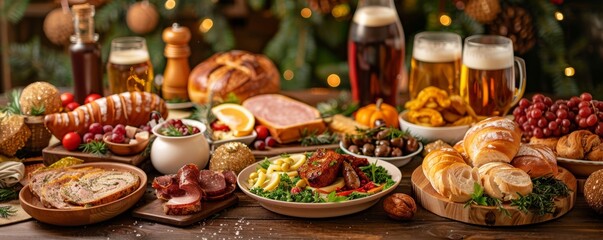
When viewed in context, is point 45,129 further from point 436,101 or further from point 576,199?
point 576,199

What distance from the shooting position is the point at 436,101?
2602 millimetres

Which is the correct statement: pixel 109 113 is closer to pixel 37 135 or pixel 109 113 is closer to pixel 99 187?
pixel 37 135

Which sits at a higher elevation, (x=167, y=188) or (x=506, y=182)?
(x=506, y=182)

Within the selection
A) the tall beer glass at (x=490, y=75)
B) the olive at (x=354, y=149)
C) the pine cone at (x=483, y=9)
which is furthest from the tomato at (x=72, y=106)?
the pine cone at (x=483, y=9)

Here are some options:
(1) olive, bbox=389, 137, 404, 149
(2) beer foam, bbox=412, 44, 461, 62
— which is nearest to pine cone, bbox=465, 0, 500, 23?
(2) beer foam, bbox=412, 44, 461, 62

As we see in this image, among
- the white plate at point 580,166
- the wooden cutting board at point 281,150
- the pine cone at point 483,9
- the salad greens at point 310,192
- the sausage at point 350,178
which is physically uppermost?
the pine cone at point 483,9

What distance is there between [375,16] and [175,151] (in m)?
0.98

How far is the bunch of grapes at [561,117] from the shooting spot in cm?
227

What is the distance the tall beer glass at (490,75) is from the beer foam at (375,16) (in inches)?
14.5

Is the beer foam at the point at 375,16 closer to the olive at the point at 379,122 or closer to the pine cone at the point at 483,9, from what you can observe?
the olive at the point at 379,122

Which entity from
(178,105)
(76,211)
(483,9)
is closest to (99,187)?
(76,211)

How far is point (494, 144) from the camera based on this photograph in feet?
6.82

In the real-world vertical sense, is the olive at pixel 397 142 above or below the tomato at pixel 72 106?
above

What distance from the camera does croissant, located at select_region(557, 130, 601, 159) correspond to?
2197 millimetres
